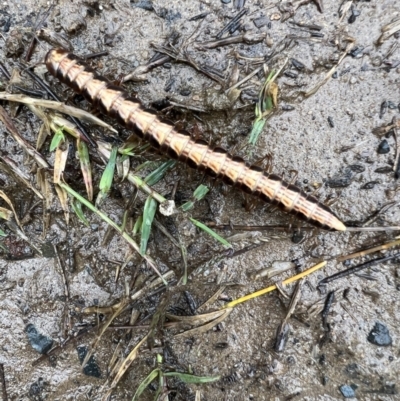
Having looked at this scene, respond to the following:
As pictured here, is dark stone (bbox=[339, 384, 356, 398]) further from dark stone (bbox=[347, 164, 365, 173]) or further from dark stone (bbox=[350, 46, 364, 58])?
dark stone (bbox=[350, 46, 364, 58])

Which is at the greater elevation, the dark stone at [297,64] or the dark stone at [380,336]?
the dark stone at [297,64]

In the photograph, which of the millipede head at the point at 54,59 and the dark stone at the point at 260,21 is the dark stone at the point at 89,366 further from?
the dark stone at the point at 260,21

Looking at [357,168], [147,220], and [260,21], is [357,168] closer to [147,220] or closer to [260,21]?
[260,21]

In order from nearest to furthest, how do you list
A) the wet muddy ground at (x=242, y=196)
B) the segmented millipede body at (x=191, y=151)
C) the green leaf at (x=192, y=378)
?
the segmented millipede body at (x=191, y=151)
the green leaf at (x=192, y=378)
the wet muddy ground at (x=242, y=196)

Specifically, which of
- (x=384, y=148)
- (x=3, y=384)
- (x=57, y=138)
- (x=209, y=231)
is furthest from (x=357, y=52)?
(x=3, y=384)

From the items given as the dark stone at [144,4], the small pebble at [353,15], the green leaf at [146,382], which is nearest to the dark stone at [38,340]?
the green leaf at [146,382]

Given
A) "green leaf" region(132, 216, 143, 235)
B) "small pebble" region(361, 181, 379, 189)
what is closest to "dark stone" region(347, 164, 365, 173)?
"small pebble" region(361, 181, 379, 189)
